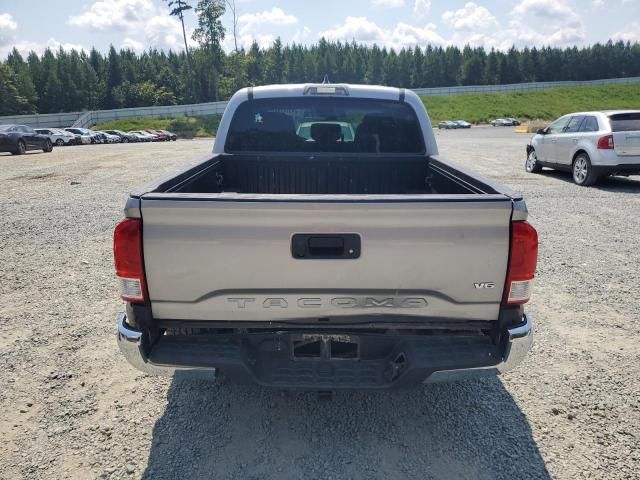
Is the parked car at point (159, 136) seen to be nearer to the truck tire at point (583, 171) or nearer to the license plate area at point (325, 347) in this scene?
the truck tire at point (583, 171)

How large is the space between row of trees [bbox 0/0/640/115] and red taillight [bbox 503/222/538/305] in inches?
2605

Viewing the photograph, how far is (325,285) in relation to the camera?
2.35m

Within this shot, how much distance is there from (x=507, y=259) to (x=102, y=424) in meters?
2.60

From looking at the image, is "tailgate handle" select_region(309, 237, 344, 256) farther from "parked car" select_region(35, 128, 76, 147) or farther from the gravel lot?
"parked car" select_region(35, 128, 76, 147)

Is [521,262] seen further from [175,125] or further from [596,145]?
[175,125]

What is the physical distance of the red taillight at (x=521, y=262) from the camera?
2281 millimetres

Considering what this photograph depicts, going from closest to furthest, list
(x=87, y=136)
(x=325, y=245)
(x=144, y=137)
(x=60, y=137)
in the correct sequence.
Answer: (x=325, y=245)
(x=60, y=137)
(x=87, y=136)
(x=144, y=137)

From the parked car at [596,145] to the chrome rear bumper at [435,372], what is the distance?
9651 millimetres

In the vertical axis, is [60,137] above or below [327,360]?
below

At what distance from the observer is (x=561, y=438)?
108 inches

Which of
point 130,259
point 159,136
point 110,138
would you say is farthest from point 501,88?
point 130,259

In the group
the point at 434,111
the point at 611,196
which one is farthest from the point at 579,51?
the point at 611,196

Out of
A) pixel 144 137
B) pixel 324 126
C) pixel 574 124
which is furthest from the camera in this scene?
pixel 144 137

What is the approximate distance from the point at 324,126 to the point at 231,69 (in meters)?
79.1
